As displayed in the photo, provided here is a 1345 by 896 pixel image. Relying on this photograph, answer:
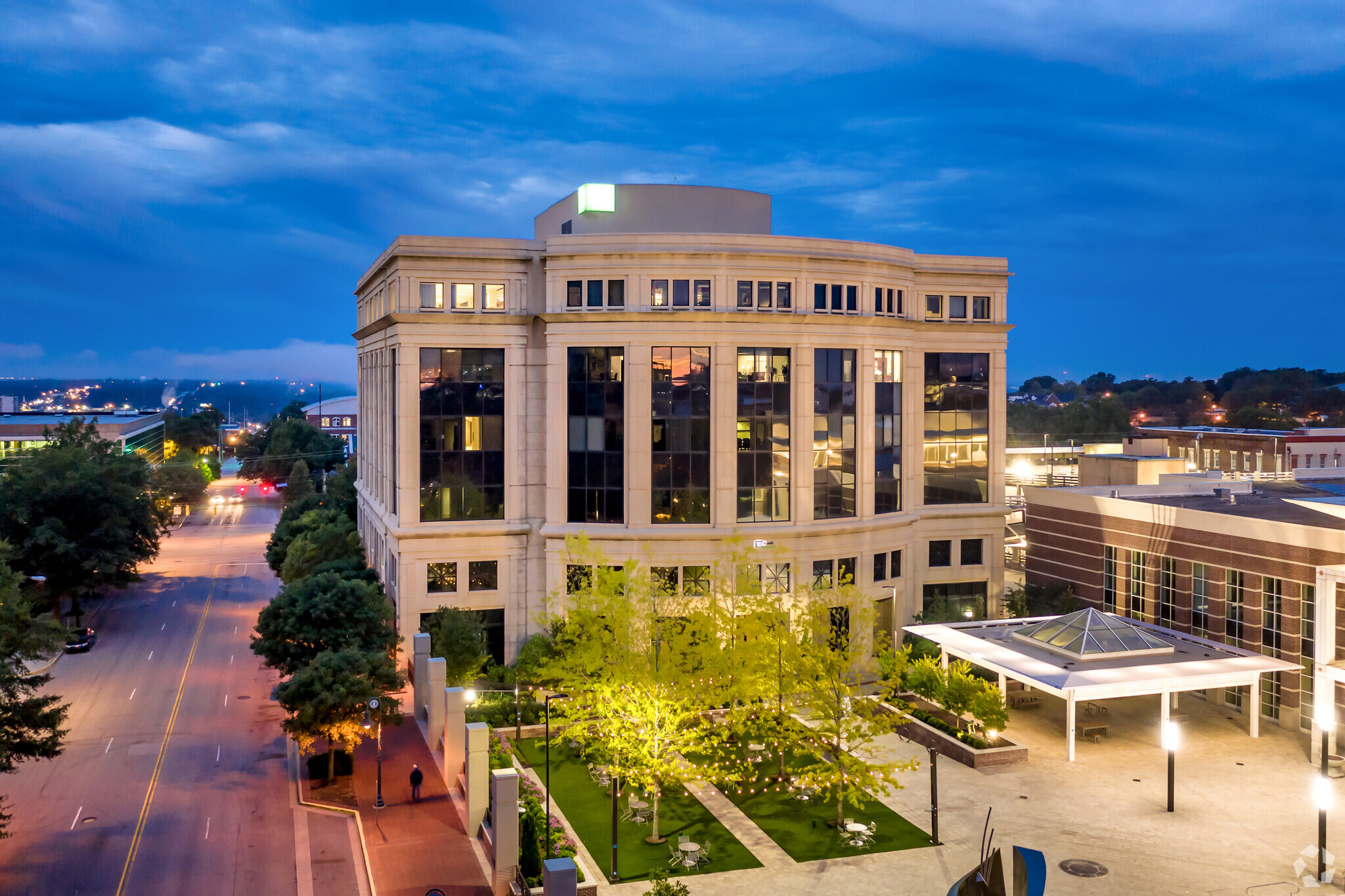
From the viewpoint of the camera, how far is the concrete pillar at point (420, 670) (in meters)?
48.0

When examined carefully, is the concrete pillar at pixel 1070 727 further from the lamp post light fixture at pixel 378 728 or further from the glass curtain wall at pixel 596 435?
the lamp post light fixture at pixel 378 728

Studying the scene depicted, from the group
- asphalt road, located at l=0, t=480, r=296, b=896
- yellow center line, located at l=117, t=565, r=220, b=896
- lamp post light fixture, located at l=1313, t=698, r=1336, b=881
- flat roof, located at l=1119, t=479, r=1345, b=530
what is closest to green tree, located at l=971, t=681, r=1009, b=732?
lamp post light fixture, located at l=1313, t=698, r=1336, b=881

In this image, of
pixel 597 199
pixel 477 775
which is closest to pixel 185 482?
pixel 597 199

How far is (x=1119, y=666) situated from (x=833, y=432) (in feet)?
63.9

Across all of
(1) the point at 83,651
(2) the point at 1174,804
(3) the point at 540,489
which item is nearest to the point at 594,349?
(3) the point at 540,489

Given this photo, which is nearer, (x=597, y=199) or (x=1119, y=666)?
(x=1119, y=666)

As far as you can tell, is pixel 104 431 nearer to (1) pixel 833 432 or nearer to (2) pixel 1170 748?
(1) pixel 833 432

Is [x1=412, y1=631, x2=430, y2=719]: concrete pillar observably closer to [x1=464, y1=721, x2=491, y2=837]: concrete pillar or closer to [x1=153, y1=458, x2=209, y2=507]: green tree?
[x1=464, y1=721, x2=491, y2=837]: concrete pillar

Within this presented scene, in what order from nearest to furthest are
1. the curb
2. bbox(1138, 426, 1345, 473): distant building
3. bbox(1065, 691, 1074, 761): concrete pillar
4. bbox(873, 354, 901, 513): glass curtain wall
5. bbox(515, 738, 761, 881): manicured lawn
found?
bbox(515, 738, 761, 881): manicured lawn, the curb, bbox(1065, 691, 1074, 761): concrete pillar, bbox(873, 354, 901, 513): glass curtain wall, bbox(1138, 426, 1345, 473): distant building

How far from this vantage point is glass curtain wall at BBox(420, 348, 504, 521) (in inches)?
2142

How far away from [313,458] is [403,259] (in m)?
116

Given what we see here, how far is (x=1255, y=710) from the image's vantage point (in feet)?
137

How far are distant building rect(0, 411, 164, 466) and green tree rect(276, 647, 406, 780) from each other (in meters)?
79.2

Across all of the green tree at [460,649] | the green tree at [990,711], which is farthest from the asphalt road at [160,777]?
the green tree at [990,711]
